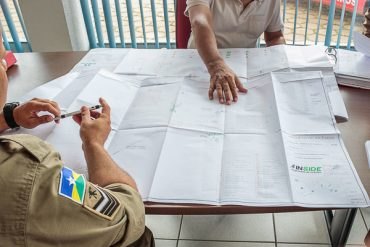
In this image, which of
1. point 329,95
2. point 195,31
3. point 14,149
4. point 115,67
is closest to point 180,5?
point 195,31

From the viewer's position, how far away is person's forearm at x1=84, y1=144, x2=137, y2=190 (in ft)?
2.22

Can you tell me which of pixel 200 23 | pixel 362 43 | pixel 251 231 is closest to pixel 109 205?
pixel 200 23

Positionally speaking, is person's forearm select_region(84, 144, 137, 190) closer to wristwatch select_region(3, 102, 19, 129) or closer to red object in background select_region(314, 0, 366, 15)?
wristwatch select_region(3, 102, 19, 129)

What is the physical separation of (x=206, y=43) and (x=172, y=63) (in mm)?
142

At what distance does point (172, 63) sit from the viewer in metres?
1.21

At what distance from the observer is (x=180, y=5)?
1533 millimetres

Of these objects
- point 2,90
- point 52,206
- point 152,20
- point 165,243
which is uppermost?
point 2,90

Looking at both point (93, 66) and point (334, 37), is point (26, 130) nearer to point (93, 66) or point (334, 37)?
point (93, 66)

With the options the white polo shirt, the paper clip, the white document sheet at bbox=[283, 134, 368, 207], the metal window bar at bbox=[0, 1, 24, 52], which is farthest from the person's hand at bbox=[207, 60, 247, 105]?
the metal window bar at bbox=[0, 1, 24, 52]

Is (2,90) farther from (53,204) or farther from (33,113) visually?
(33,113)

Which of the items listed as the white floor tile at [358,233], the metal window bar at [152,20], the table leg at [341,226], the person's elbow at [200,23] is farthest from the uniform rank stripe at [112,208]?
the metal window bar at [152,20]

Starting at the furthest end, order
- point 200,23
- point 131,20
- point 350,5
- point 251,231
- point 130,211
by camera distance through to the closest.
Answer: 1. point 131,20
2. point 350,5
3. point 251,231
4. point 200,23
5. point 130,211

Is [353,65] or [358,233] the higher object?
[353,65]

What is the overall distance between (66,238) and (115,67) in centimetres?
81
